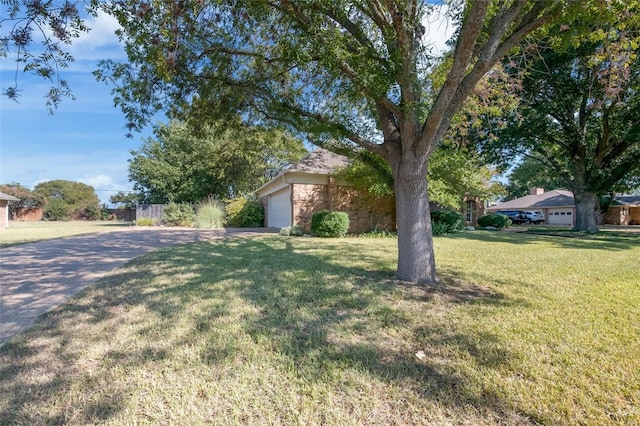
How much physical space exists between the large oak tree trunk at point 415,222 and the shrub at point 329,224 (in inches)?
293

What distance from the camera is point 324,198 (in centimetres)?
1489

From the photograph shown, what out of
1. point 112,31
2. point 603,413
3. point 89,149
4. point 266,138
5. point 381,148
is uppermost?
point 89,149

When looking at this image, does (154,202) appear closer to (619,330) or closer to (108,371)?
(108,371)

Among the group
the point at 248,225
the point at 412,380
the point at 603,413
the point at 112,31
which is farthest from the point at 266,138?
the point at 248,225

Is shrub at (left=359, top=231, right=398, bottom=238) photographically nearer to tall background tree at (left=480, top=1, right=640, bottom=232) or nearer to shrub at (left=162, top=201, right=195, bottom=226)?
tall background tree at (left=480, top=1, right=640, bottom=232)

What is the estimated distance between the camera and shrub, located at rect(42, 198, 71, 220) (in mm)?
40406

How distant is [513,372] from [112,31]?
7427mm

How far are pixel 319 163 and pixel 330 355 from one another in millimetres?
12704

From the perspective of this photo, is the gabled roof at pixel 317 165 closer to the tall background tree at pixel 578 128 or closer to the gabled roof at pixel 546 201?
the tall background tree at pixel 578 128

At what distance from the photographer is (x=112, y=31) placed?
18.5ft

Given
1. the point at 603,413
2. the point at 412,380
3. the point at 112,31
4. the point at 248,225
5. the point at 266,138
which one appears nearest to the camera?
the point at 603,413

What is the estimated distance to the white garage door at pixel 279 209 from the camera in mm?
15587

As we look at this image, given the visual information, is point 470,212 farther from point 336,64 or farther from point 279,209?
point 336,64

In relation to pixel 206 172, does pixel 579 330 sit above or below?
below
